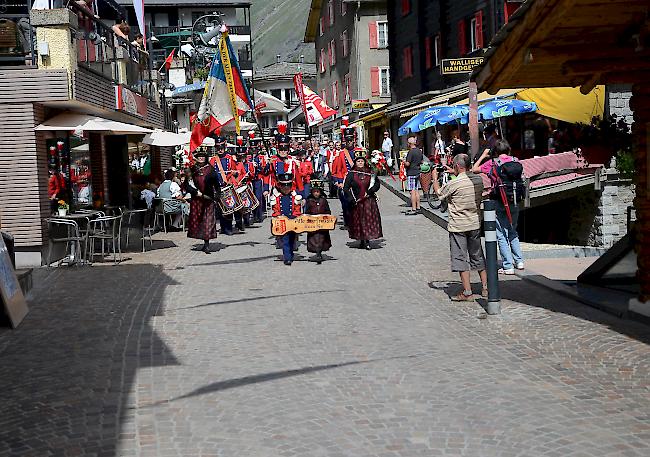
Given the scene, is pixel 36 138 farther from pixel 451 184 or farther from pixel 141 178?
pixel 141 178

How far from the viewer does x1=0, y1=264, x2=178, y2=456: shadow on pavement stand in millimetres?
5855

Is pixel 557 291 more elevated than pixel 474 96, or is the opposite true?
pixel 474 96

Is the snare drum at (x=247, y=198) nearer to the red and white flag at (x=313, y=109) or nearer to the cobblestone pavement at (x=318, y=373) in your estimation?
the cobblestone pavement at (x=318, y=373)

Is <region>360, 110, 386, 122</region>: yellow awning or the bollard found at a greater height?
<region>360, 110, 386, 122</region>: yellow awning

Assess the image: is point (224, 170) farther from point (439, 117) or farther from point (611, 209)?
point (611, 209)

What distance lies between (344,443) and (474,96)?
366 inches

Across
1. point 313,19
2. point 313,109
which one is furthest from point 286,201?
point 313,19

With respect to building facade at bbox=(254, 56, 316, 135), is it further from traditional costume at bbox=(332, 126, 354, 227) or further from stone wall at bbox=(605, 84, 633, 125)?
stone wall at bbox=(605, 84, 633, 125)

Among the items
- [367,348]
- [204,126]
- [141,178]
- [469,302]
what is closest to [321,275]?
[469,302]

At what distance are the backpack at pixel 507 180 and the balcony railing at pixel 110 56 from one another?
7607 mm

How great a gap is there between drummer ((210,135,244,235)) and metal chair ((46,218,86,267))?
400 cm

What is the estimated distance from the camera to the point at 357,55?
51188 mm

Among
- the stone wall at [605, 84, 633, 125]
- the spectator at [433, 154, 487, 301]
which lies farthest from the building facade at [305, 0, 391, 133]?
the spectator at [433, 154, 487, 301]

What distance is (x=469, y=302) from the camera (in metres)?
10.5
